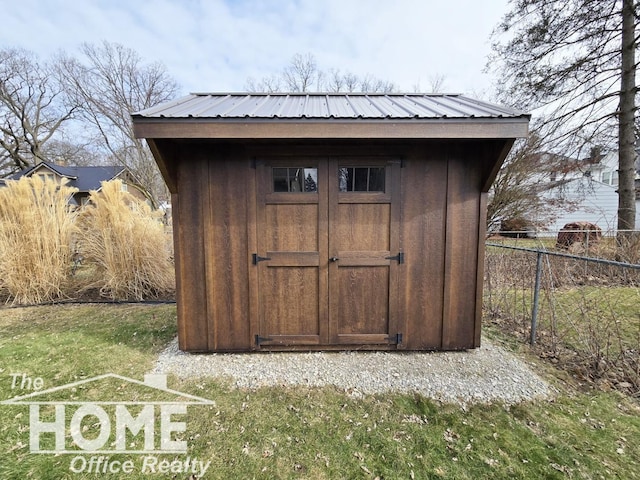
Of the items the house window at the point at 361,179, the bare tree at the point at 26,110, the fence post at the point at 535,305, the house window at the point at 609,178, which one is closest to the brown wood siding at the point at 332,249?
the house window at the point at 361,179

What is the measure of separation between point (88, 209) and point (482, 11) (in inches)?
363

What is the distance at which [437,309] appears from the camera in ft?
8.89

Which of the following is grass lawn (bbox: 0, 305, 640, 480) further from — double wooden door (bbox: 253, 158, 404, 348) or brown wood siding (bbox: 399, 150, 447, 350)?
brown wood siding (bbox: 399, 150, 447, 350)

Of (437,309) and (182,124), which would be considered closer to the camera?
(182,124)

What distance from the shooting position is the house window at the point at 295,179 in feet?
8.50

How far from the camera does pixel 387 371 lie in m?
2.46

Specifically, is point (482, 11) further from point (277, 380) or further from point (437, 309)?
point (277, 380)

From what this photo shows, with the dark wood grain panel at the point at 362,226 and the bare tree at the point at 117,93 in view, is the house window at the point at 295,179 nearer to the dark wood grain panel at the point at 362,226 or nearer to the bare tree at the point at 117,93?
the dark wood grain panel at the point at 362,226

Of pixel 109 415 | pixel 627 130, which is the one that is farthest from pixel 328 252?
pixel 627 130

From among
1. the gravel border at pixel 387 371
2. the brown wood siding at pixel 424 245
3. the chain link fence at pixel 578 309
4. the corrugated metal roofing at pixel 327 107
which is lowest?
the gravel border at pixel 387 371

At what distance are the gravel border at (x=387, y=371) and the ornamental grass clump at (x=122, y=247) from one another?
2.19 m

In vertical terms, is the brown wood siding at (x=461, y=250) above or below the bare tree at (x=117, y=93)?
below

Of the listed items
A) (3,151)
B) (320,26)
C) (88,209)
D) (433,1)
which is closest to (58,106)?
(3,151)

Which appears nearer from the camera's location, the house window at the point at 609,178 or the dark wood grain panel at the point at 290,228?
the dark wood grain panel at the point at 290,228
